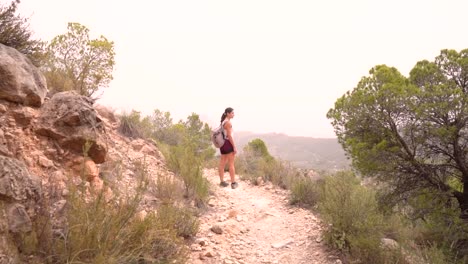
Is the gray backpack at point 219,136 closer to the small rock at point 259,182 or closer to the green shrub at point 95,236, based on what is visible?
the small rock at point 259,182

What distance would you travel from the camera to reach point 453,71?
572 cm

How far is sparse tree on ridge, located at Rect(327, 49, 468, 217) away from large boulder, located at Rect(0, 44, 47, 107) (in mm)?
5543

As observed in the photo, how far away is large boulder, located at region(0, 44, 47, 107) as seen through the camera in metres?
4.18

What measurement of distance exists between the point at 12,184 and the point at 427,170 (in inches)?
254

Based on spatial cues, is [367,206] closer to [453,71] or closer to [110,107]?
[453,71]

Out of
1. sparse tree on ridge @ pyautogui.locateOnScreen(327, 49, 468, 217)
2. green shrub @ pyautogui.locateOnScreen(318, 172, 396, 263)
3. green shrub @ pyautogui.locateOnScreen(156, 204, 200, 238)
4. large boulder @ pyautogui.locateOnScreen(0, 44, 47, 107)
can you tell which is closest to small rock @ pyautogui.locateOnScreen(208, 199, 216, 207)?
green shrub @ pyautogui.locateOnScreen(156, 204, 200, 238)

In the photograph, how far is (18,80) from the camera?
4.34 metres

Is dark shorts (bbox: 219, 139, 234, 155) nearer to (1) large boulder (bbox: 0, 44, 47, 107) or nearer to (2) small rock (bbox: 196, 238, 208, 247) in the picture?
(2) small rock (bbox: 196, 238, 208, 247)

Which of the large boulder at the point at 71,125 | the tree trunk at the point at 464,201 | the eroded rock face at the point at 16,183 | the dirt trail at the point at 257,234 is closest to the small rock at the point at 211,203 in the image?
the dirt trail at the point at 257,234

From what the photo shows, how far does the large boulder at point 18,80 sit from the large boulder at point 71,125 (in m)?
0.24

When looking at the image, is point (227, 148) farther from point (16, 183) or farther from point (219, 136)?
point (16, 183)

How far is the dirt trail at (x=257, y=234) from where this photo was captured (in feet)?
14.7

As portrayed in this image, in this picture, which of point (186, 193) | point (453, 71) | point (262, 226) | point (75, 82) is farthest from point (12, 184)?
point (453, 71)

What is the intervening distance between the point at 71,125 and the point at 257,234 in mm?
3626
